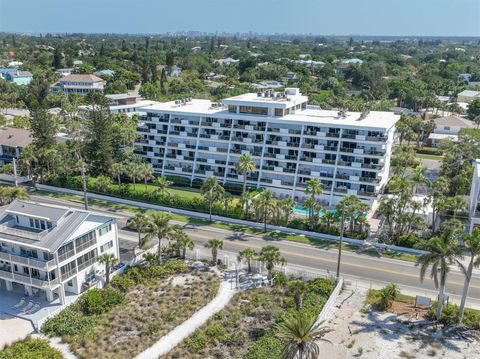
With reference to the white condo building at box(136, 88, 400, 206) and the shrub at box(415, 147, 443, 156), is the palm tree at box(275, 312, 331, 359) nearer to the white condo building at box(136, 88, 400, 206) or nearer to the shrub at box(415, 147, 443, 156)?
the white condo building at box(136, 88, 400, 206)

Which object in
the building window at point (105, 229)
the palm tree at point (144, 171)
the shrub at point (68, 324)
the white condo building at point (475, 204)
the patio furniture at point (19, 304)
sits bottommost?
the patio furniture at point (19, 304)

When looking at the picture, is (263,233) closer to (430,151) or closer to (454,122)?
(430,151)

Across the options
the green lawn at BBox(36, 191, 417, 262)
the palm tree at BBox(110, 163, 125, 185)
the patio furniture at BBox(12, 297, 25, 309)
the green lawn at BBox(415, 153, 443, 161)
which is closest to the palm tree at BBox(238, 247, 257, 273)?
the green lawn at BBox(36, 191, 417, 262)

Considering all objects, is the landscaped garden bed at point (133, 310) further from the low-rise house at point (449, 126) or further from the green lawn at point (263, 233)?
the low-rise house at point (449, 126)

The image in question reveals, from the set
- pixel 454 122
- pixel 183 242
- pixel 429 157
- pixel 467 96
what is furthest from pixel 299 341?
pixel 467 96

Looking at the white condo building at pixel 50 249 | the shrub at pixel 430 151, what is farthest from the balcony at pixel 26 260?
the shrub at pixel 430 151

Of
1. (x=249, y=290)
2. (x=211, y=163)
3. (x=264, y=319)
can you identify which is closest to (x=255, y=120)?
(x=211, y=163)
